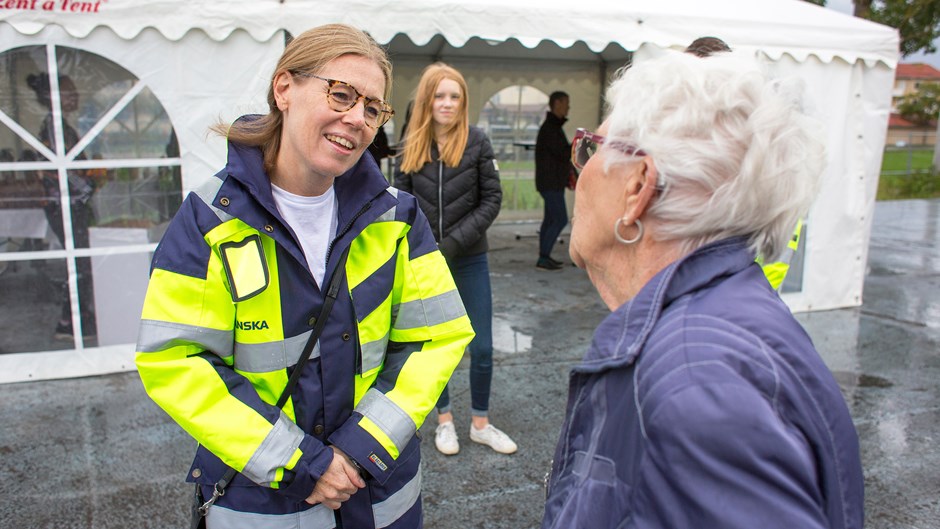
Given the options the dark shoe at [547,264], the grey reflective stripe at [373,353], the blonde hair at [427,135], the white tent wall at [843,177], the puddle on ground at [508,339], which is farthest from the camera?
the dark shoe at [547,264]

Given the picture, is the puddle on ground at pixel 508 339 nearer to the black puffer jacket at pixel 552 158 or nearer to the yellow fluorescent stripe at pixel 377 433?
the black puffer jacket at pixel 552 158

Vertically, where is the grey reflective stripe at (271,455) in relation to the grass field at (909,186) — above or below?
above

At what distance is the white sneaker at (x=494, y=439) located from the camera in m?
3.59

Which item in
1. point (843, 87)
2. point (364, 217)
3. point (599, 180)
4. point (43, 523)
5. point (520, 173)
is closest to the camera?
point (599, 180)

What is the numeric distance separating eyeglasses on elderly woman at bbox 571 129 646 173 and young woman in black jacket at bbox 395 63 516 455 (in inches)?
82.5

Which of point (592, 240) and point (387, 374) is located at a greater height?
point (592, 240)

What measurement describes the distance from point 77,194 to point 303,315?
11.6 feet

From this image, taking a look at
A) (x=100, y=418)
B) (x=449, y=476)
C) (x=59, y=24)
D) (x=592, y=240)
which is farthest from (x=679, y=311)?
(x=59, y=24)

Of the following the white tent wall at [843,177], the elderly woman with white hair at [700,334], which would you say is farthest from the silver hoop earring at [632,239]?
the white tent wall at [843,177]

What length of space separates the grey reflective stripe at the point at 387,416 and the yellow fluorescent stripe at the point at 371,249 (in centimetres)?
28

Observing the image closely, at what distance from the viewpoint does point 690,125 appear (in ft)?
3.29

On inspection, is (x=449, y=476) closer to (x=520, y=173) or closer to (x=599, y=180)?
(x=599, y=180)

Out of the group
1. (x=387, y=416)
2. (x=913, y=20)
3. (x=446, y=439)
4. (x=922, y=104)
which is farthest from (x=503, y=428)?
(x=922, y=104)

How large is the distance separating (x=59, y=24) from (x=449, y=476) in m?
3.42
